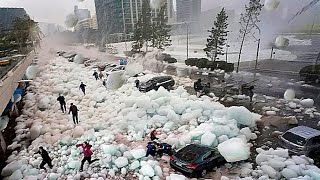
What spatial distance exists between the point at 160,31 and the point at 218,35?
10.1 metres

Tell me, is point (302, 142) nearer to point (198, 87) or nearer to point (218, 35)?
point (198, 87)

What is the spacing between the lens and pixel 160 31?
35500 millimetres

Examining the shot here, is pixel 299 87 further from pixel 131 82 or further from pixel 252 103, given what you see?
pixel 131 82

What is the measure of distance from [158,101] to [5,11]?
156 ft

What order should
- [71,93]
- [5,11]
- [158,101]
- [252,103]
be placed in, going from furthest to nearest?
[5,11] → [71,93] → [252,103] → [158,101]

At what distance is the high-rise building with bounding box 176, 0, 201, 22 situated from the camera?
31.6 meters

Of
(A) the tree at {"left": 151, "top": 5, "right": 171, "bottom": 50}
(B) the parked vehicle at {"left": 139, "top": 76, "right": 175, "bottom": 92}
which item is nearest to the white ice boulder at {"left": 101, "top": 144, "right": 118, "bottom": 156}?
(B) the parked vehicle at {"left": 139, "top": 76, "right": 175, "bottom": 92}

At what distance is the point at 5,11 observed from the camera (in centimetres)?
4906

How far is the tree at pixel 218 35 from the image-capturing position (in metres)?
26.9

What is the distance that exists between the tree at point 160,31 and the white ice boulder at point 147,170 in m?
28.2

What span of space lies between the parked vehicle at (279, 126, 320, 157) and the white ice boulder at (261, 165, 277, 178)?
143cm

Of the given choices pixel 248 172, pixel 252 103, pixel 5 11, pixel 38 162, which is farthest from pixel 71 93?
pixel 5 11

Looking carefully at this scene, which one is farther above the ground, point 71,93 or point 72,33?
point 72,33

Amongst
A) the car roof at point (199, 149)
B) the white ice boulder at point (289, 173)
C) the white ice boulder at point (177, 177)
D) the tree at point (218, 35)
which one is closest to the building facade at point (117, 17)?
the tree at point (218, 35)
